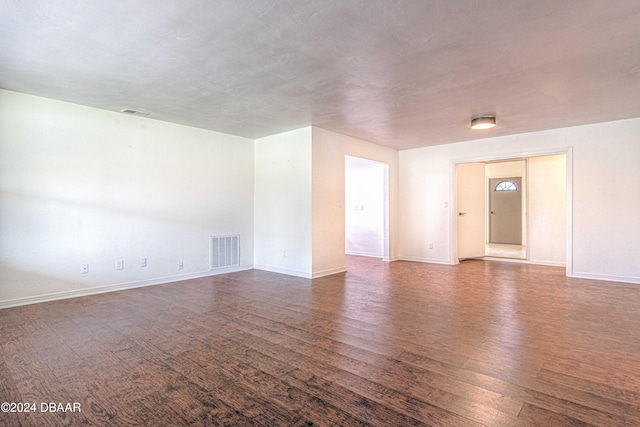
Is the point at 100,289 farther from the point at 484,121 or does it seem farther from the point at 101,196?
the point at 484,121

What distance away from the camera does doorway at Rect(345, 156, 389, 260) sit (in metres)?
7.29

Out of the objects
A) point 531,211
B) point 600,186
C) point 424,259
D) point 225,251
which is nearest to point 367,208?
point 424,259

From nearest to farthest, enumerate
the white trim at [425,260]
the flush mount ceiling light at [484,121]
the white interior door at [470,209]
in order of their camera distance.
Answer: the flush mount ceiling light at [484,121]
the white trim at [425,260]
the white interior door at [470,209]

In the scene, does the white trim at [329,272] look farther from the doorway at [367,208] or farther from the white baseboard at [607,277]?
the white baseboard at [607,277]

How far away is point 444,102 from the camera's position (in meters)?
4.01

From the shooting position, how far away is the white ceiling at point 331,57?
2.19 m

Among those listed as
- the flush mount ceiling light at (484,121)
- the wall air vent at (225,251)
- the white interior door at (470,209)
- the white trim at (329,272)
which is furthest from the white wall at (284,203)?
the white interior door at (470,209)

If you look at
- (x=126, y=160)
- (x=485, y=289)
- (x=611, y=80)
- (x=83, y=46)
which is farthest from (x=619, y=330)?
(x=126, y=160)

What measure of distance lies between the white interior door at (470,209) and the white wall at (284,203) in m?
3.40

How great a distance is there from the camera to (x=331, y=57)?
112 inches

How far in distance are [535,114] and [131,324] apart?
5605mm

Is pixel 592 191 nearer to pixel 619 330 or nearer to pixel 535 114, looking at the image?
pixel 535 114

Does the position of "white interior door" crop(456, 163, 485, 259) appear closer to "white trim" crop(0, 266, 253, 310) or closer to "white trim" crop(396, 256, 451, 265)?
"white trim" crop(396, 256, 451, 265)

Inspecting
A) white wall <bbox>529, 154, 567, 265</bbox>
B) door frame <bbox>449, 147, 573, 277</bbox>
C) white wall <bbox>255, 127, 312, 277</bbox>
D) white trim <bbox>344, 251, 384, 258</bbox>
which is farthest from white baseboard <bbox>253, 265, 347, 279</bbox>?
white wall <bbox>529, 154, 567, 265</bbox>
